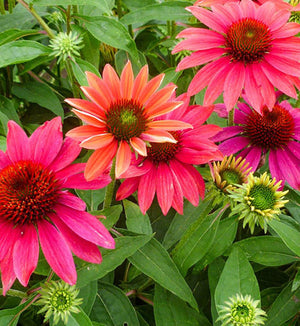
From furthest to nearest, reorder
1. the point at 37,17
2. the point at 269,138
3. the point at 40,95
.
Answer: the point at 40,95 → the point at 37,17 → the point at 269,138

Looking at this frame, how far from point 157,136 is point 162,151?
0.12 meters

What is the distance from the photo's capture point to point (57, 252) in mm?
584

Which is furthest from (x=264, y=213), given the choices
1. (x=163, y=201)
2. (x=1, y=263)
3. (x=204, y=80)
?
(x=1, y=263)

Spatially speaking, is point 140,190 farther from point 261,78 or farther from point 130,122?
point 261,78

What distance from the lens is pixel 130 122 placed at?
60 cm

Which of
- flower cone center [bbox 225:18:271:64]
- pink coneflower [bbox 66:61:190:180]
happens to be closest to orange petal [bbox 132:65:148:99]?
pink coneflower [bbox 66:61:190:180]

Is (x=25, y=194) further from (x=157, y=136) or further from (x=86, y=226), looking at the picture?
(x=157, y=136)

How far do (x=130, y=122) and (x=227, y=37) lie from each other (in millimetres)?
330

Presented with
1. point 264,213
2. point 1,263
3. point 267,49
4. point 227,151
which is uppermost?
point 267,49

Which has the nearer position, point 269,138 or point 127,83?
point 127,83

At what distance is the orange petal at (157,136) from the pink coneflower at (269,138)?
0.30m

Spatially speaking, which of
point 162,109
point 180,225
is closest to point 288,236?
point 180,225

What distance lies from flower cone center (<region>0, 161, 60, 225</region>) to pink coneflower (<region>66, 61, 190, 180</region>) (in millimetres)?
86

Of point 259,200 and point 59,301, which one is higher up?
point 259,200
